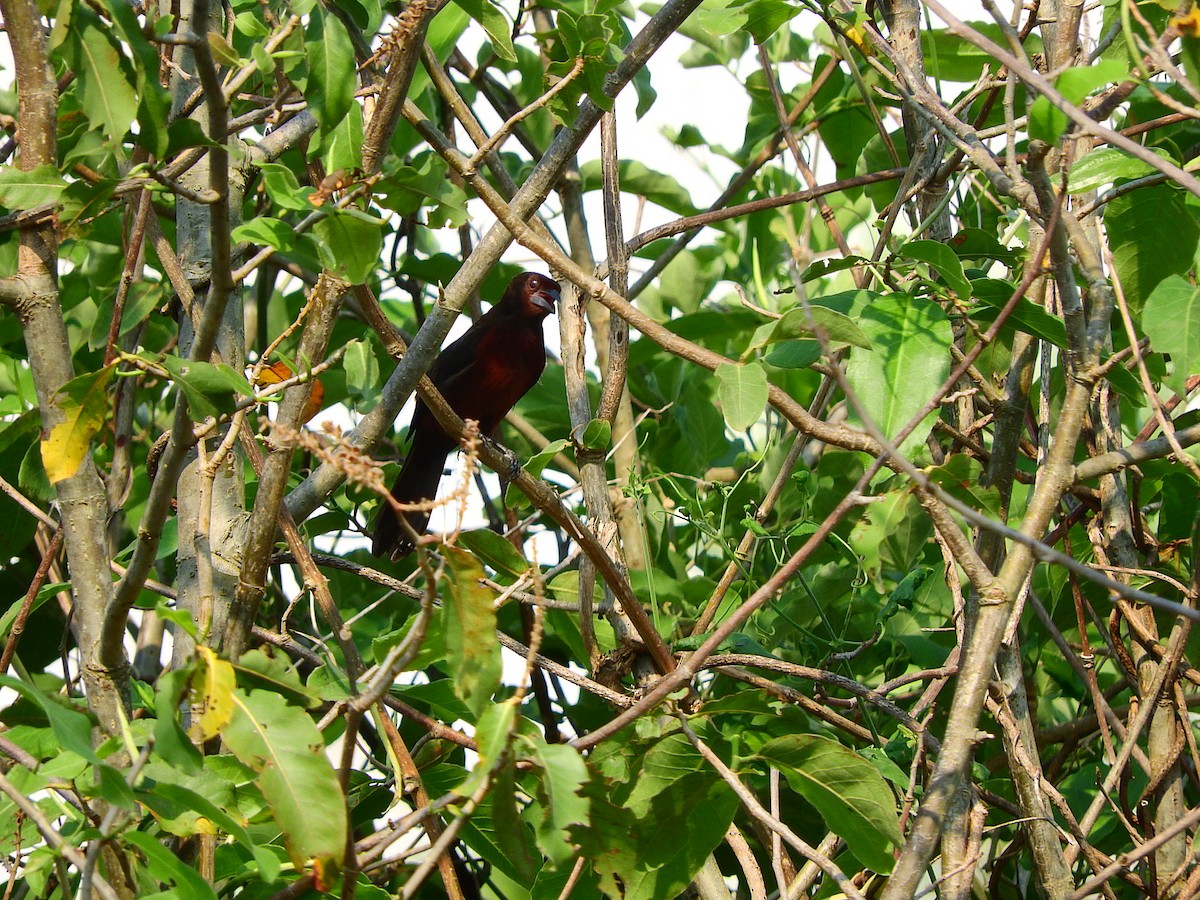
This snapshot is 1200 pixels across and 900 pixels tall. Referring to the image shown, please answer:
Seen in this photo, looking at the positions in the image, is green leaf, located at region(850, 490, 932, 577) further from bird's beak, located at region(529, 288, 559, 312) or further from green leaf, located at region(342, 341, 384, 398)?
bird's beak, located at region(529, 288, 559, 312)

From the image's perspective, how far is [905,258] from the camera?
224 centimetres

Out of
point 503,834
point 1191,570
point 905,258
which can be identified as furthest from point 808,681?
point 503,834

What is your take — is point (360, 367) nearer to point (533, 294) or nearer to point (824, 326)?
point (824, 326)

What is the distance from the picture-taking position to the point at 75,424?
1854 mm

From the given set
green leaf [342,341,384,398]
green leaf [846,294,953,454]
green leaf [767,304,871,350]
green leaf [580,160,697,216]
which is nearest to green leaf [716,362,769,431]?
green leaf [767,304,871,350]

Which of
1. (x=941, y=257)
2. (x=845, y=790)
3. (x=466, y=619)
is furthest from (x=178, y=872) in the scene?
(x=941, y=257)

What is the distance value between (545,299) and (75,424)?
13.2 feet

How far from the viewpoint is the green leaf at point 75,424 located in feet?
5.94

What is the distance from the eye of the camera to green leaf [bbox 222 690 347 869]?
1.48 m

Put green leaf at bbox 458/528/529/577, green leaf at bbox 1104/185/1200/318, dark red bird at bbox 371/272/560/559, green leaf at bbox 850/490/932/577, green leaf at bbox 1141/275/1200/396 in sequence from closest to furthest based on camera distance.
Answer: green leaf at bbox 1141/275/1200/396 < green leaf at bbox 1104/185/1200/318 < green leaf at bbox 458/528/529/577 < green leaf at bbox 850/490/932/577 < dark red bird at bbox 371/272/560/559

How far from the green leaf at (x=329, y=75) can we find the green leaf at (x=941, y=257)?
978 millimetres

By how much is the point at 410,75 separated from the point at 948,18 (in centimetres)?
84

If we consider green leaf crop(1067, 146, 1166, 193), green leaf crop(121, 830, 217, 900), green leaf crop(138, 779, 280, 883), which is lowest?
green leaf crop(121, 830, 217, 900)

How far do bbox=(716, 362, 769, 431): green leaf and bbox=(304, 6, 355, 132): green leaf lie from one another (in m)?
0.65
